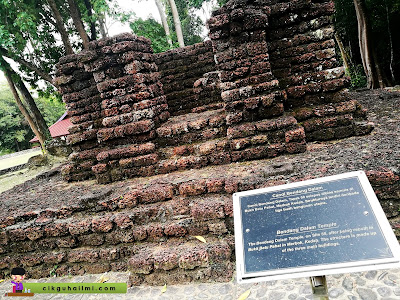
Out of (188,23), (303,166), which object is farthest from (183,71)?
(188,23)

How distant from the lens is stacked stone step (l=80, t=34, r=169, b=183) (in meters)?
2.96

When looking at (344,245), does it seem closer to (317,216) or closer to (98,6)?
(317,216)

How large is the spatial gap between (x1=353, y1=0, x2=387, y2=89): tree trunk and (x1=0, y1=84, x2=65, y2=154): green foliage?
27.1 m

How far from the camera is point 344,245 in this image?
121 centimetres

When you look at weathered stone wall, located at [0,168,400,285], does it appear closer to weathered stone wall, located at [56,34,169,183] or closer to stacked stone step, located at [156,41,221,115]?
weathered stone wall, located at [56,34,169,183]

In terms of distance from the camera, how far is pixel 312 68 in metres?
2.68

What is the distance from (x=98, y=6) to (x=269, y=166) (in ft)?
20.9

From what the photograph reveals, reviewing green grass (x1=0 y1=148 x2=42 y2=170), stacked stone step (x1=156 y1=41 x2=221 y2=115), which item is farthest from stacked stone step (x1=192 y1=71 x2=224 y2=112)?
green grass (x1=0 y1=148 x2=42 y2=170)

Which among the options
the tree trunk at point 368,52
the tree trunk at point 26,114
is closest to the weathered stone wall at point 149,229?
the tree trunk at point 368,52

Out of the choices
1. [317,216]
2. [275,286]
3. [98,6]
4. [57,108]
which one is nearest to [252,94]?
[317,216]

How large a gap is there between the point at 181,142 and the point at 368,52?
6348 millimetres

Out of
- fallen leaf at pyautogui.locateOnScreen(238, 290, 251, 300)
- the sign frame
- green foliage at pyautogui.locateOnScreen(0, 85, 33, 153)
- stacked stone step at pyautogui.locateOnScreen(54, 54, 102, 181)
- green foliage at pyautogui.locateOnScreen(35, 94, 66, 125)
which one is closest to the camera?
the sign frame

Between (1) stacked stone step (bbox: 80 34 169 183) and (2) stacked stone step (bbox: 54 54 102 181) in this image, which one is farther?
(2) stacked stone step (bbox: 54 54 102 181)

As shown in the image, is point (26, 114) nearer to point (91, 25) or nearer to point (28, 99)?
point (28, 99)
